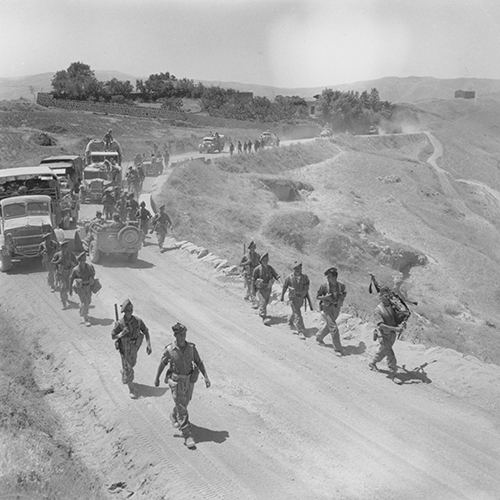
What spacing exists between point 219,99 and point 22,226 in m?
101

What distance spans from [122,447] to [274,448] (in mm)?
2482

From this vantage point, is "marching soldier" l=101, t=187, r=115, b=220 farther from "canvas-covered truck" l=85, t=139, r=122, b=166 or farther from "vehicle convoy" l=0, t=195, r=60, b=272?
"canvas-covered truck" l=85, t=139, r=122, b=166

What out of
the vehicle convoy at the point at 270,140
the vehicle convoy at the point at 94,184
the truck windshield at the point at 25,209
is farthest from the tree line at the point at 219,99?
the truck windshield at the point at 25,209

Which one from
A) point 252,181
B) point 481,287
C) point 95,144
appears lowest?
point 481,287

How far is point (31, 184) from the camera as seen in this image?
79.3 feet

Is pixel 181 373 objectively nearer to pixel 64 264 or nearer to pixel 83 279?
pixel 83 279

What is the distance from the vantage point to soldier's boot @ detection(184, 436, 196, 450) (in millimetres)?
10391

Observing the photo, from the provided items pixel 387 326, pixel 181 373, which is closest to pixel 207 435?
pixel 181 373

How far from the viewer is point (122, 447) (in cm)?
1074

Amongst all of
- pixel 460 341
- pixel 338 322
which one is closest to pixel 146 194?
pixel 460 341

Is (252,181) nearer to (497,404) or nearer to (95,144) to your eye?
(95,144)

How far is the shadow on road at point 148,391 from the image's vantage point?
12273 mm

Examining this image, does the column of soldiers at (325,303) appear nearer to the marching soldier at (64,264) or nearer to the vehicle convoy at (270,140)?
the marching soldier at (64,264)

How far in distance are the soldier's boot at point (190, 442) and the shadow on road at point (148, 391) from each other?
183 centimetres
